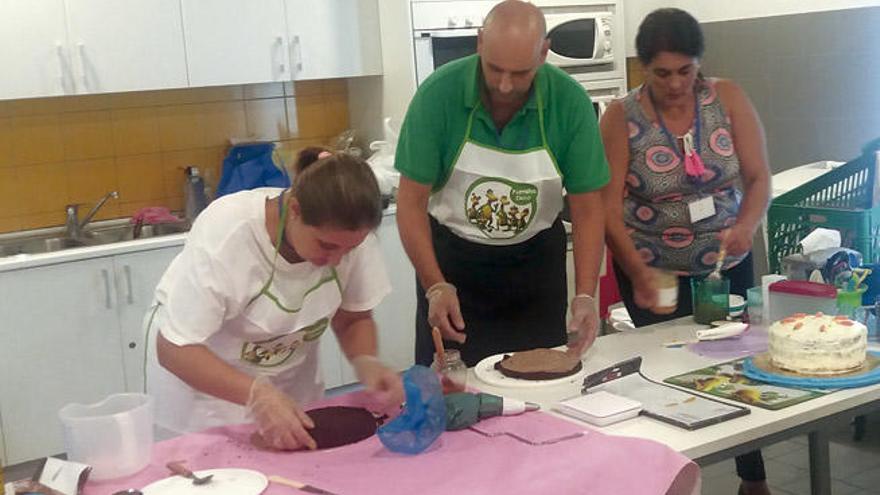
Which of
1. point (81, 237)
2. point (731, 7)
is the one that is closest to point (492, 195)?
point (81, 237)

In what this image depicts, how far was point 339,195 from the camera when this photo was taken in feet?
5.44

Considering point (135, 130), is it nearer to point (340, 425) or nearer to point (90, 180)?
point (90, 180)

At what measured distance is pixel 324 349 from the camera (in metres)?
3.95

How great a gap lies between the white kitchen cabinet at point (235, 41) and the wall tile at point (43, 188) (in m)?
0.64

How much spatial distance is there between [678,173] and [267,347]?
108 centimetres

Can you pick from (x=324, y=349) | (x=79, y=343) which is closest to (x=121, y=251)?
(x=79, y=343)

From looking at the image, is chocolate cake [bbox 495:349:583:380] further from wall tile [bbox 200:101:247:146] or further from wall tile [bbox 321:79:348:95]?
wall tile [bbox 321:79:348:95]

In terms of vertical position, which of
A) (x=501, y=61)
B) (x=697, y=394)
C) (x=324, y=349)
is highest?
(x=501, y=61)

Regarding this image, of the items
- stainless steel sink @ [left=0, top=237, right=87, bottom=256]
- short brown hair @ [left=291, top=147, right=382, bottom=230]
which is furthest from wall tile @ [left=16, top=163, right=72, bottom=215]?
short brown hair @ [left=291, top=147, right=382, bottom=230]

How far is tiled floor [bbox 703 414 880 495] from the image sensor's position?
3.16 meters

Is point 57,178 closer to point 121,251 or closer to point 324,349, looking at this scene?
point 121,251

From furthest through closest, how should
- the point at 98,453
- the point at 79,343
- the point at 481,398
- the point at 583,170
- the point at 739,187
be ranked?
the point at 79,343 → the point at 739,187 → the point at 583,170 → the point at 481,398 → the point at 98,453

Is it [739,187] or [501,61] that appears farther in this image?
[739,187]

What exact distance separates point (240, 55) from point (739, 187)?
7.01 feet
